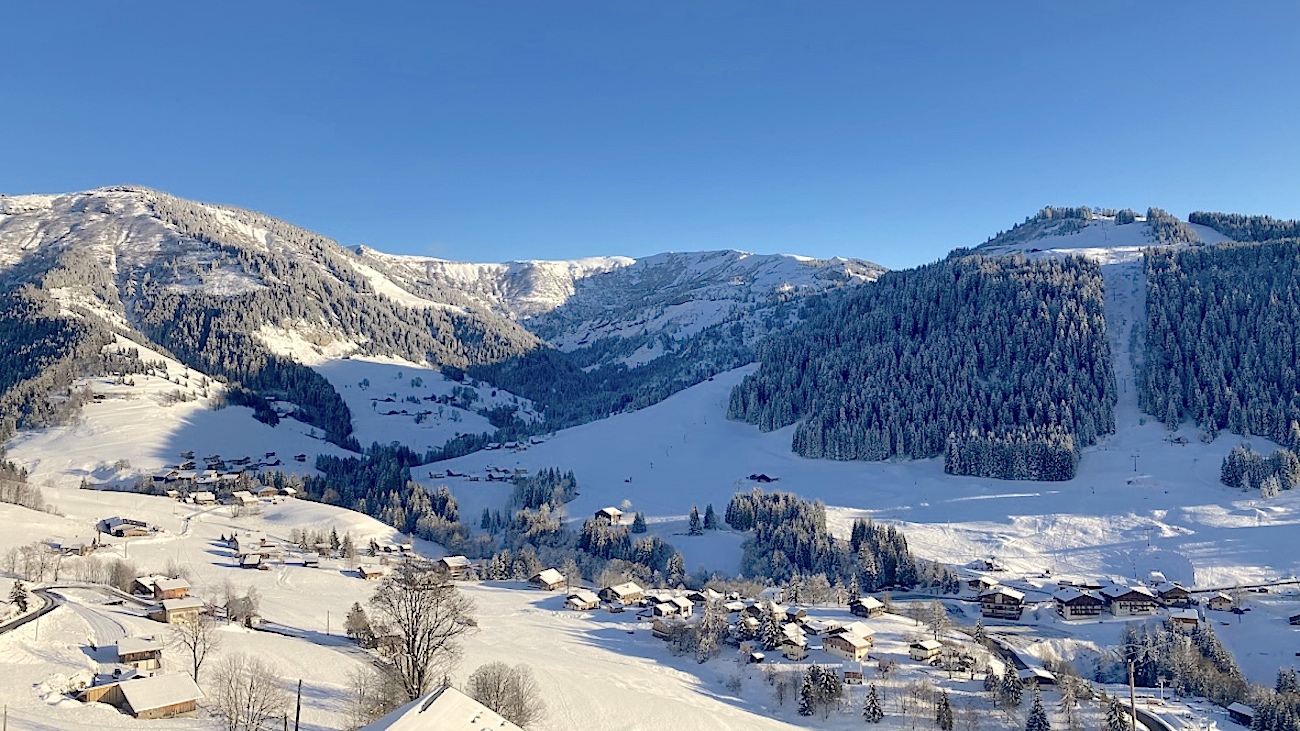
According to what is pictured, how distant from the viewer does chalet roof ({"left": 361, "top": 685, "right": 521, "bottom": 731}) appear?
26.6 meters

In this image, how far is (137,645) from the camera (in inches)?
1777

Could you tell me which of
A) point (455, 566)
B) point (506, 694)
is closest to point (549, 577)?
point (455, 566)

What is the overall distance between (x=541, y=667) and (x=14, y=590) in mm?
33331

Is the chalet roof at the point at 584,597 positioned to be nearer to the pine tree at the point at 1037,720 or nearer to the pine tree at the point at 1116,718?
the pine tree at the point at 1037,720

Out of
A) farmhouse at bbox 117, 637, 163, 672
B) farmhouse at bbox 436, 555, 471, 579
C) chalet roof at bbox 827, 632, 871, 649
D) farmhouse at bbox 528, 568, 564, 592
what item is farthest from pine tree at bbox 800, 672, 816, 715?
farmhouse at bbox 436, 555, 471, 579

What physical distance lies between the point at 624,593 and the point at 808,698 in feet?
101

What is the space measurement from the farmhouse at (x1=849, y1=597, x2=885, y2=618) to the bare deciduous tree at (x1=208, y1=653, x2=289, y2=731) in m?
50.0

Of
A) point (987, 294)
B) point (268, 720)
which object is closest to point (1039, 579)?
point (268, 720)

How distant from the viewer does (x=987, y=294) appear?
164 m

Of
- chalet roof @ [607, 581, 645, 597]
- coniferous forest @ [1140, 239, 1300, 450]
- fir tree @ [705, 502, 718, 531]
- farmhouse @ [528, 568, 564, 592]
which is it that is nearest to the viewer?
chalet roof @ [607, 581, 645, 597]

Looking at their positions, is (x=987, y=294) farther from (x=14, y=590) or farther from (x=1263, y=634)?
(x=14, y=590)

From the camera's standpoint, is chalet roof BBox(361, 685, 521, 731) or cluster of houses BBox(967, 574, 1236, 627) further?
cluster of houses BBox(967, 574, 1236, 627)

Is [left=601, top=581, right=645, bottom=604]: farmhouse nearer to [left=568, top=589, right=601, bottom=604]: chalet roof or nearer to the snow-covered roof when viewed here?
[left=568, top=589, right=601, bottom=604]: chalet roof

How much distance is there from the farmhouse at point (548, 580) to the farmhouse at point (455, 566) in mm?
7890
